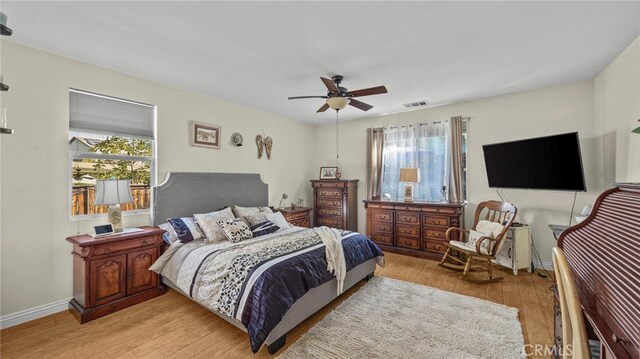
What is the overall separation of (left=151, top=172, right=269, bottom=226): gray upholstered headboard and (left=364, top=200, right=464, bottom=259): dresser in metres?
2.22

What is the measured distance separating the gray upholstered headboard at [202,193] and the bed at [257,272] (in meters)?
0.01

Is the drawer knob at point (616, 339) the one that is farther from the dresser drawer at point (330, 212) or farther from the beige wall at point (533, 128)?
the dresser drawer at point (330, 212)

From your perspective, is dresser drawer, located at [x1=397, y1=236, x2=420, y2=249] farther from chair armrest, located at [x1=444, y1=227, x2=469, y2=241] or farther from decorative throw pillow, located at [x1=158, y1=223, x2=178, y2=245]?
decorative throw pillow, located at [x1=158, y1=223, x2=178, y2=245]

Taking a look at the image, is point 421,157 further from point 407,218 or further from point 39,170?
point 39,170

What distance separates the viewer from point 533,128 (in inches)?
151

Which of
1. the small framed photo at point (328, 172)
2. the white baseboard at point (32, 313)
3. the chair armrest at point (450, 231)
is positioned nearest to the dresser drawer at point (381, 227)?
the chair armrest at point (450, 231)

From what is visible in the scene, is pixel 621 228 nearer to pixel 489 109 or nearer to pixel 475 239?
pixel 475 239

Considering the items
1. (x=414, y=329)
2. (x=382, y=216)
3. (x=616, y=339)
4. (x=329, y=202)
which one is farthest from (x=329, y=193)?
(x=616, y=339)

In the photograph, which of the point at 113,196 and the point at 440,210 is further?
the point at 440,210

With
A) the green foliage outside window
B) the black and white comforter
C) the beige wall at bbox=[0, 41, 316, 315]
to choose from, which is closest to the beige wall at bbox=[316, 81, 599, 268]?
the black and white comforter

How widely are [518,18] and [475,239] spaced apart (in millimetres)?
2702

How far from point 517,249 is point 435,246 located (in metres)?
1.09

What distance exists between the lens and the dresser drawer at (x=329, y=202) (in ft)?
17.5

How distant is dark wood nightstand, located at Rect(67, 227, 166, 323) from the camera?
8.27ft
